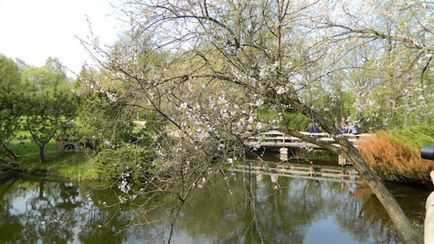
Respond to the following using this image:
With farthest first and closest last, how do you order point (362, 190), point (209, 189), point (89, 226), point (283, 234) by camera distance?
point (362, 190)
point (209, 189)
point (89, 226)
point (283, 234)

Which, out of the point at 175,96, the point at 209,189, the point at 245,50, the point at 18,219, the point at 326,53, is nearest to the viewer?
the point at 175,96

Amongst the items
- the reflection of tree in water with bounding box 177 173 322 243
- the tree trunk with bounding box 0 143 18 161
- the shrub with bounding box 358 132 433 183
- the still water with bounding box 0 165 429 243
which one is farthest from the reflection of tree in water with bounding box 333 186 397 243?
the tree trunk with bounding box 0 143 18 161

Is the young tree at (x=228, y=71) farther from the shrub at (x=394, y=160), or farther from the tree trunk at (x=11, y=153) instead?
the tree trunk at (x=11, y=153)

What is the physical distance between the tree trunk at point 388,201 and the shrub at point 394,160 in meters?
5.83

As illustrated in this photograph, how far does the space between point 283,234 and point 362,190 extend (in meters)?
4.01

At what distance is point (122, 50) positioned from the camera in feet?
10.6

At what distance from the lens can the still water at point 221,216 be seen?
22.3ft

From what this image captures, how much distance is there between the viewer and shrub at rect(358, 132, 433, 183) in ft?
28.5

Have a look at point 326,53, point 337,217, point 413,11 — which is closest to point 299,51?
point 326,53

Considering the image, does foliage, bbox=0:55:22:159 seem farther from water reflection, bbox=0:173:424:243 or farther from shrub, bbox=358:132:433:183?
shrub, bbox=358:132:433:183

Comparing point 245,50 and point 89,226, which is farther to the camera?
point 89,226

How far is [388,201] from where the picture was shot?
2.99 metres

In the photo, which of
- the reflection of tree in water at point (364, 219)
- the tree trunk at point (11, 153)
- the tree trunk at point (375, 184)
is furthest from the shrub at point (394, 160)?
the tree trunk at point (11, 153)

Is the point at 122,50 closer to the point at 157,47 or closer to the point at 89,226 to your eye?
the point at 157,47
